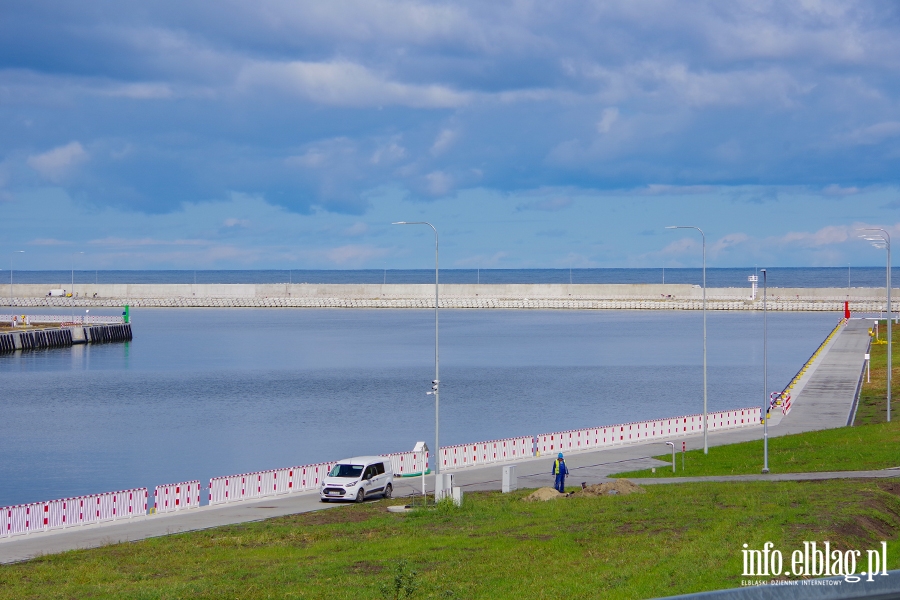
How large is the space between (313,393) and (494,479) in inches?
1820

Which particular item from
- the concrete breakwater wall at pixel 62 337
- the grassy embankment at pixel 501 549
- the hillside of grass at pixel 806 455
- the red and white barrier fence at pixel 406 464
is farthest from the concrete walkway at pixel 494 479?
the concrete breakwater wall at pixel 62 337

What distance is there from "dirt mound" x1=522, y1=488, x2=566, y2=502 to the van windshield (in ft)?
21.9

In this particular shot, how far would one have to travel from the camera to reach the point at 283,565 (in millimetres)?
21422

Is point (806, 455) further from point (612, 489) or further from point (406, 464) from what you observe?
point (406, 464)

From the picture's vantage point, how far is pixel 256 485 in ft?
119

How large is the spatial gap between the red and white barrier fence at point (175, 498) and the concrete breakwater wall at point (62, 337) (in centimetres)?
10006

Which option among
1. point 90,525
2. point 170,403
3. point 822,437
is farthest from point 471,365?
→ point 90,525

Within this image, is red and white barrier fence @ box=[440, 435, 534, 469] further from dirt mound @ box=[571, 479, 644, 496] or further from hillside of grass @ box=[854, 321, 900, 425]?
hillside of grass @ box=[854, 321, 900, 425]

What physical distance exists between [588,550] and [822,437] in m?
27.9

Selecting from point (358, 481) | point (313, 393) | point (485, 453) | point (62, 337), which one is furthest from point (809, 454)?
point (62, 337)

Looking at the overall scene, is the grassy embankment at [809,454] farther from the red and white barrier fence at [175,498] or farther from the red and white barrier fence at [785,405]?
the red and white barrier fence at [175,498]

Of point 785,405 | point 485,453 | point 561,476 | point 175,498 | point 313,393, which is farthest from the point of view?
point 313,393

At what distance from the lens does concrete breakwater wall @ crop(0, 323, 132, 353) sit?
125562mm

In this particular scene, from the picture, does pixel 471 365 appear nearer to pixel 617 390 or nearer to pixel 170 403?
pixel 617 390
